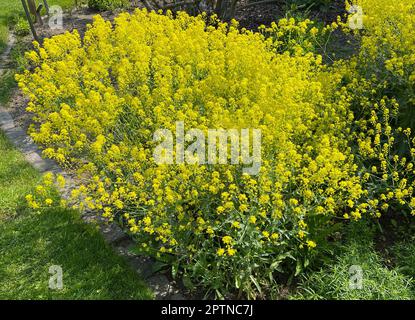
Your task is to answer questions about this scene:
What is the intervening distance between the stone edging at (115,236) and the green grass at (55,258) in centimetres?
8

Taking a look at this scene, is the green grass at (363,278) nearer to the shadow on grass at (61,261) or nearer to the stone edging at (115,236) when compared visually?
the stone edging at (115,236)

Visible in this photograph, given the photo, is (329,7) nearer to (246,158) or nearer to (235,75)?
(235,75)

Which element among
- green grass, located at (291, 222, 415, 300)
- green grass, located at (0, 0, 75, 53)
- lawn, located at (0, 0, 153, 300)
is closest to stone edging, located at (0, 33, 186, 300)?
lawn, located at (0, 0, 153, 300)

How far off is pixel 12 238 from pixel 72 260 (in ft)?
2.27

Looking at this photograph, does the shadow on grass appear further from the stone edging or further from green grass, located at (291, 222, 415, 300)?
green grass, located at (291, 222, 415, 300)

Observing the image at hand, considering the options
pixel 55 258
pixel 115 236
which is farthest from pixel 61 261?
pixel 115 236

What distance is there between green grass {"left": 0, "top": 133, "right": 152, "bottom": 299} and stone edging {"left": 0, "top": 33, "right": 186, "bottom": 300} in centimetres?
8

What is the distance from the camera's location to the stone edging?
3500 millimetres

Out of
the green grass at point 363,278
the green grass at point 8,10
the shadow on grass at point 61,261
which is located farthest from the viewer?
the green grass at point 8,10

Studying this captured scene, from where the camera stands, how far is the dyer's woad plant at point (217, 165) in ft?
10.8

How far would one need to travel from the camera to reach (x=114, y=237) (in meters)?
3.95

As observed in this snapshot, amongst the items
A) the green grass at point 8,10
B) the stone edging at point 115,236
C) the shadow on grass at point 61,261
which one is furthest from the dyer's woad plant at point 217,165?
the green grass at point 8,10
